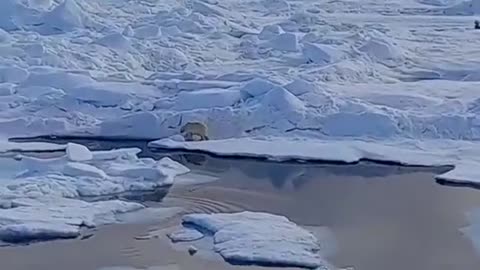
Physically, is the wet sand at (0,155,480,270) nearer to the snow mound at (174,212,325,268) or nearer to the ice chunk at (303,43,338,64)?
the snow mound at (174,212,325,268)

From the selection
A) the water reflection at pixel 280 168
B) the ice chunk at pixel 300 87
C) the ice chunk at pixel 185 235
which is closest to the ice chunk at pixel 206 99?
the ice chunk at pixel 300 87

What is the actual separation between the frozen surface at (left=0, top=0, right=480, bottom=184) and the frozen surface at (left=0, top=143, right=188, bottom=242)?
36cm

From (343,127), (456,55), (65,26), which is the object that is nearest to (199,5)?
(65,26)

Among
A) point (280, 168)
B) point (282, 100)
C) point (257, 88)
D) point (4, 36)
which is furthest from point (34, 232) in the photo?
point (4, 36)

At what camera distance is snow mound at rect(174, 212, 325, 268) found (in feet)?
19.2

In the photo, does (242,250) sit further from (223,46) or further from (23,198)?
(223,46)

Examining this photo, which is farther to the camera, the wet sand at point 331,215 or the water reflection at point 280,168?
the water reflection at point 280,168

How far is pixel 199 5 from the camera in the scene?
18.3 m

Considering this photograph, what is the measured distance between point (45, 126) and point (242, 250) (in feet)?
14.6

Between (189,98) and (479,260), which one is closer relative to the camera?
(479,260)

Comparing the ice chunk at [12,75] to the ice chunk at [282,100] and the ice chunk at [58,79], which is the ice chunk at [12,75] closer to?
the ice chunk at [58,79]

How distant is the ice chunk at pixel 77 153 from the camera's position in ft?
27.3

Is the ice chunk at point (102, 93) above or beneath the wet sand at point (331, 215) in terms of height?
above

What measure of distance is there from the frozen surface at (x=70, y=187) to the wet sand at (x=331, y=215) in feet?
0.64
